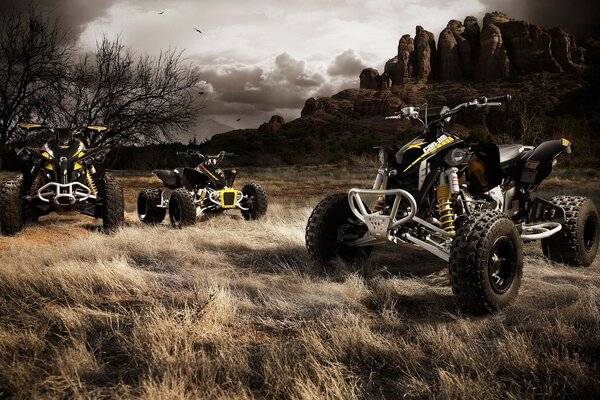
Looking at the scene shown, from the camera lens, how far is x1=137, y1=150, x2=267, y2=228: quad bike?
8453 millimetres

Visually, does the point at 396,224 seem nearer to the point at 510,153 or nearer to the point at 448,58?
the point at 510,153

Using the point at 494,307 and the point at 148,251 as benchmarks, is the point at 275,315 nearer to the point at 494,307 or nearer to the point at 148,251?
the point at 494,307

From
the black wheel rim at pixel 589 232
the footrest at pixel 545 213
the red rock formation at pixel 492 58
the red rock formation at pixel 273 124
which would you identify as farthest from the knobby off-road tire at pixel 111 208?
the red rock formation at pixel 492 58

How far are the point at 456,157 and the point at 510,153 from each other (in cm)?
125

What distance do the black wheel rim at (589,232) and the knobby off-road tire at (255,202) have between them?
5.16 m

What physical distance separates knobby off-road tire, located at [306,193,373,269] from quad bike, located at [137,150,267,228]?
150 inches

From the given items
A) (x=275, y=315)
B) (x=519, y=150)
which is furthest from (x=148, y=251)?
(x=519, y=150)

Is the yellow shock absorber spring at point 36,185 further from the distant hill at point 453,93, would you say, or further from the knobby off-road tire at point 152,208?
the distant hill at point 453,93

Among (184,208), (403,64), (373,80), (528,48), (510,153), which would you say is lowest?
(184,208)

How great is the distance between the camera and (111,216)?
7.24m

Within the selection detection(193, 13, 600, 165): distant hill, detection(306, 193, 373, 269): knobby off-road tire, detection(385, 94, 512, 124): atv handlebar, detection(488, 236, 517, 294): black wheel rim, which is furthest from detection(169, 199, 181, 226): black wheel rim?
detection(193, 13, 600, 165): distant hill

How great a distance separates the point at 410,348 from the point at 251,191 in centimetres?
660

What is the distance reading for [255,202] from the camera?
349 inches

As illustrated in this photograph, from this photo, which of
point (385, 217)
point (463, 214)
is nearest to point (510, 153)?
point (463, 214)
